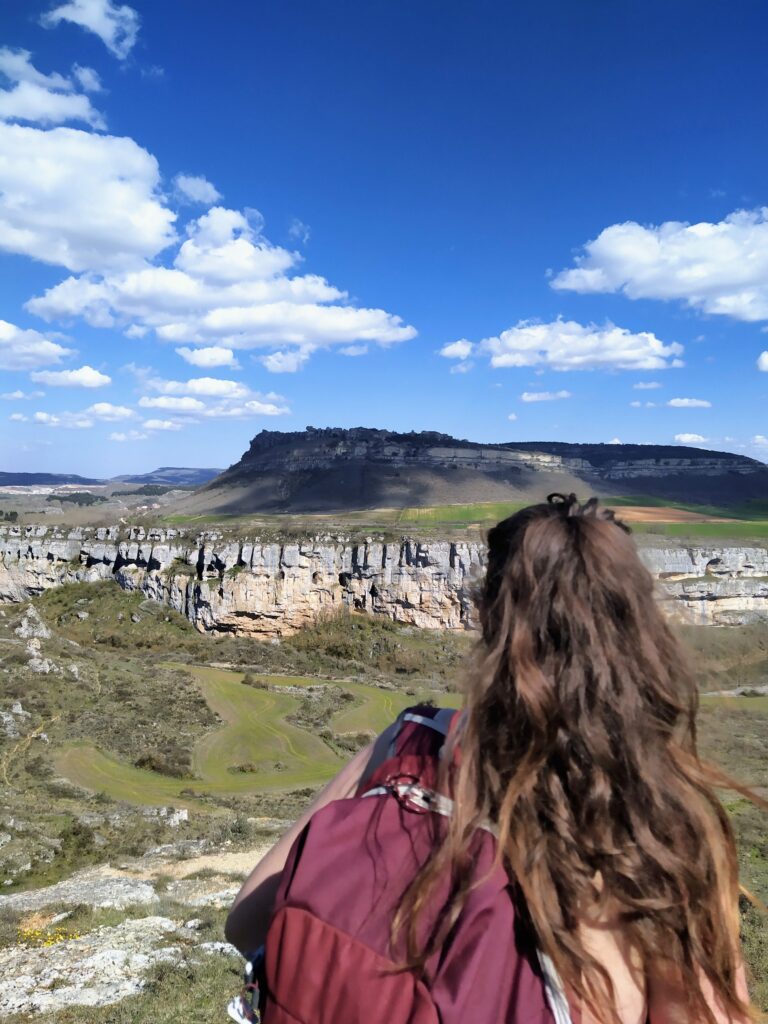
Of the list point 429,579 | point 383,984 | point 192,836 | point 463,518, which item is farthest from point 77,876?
point 463,518

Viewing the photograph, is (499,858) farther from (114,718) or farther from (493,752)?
(114,718)

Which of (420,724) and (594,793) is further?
(420,724)

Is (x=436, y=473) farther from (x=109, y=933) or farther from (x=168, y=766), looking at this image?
(x=109, y=933)

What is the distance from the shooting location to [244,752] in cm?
2484

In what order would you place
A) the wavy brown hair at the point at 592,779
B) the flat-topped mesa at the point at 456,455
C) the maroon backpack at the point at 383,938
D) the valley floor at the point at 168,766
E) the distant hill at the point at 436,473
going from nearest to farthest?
the maroon backpack at the point at 383,938 → the wavy brown hair at the point at 592,779 → the valley floor at the point at 168,766 → the distant hill at the point at 436,473 → the flat-topped mesa at the point at 456,455

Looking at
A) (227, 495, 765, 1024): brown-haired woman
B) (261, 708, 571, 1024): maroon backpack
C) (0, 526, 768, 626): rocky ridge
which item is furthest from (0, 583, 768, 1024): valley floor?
(0, 526, 768, 626): rocky ridge

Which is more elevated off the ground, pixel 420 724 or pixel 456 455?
pixel 456 455

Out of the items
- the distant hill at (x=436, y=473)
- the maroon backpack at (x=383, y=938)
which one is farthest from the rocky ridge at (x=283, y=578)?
the maroon backpack at (x=383, y=938)

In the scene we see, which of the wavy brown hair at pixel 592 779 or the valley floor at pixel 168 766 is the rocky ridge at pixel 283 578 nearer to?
the valley floor at pixel 168 766

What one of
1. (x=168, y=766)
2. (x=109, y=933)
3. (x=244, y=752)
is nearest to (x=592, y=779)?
(x=109, y=933)

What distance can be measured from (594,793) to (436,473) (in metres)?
84.5

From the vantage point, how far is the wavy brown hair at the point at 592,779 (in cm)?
129

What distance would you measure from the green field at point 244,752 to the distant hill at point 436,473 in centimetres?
4213

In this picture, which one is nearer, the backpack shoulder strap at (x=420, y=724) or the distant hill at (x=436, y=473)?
the backpack shoulder strap at (x=420, y=724)
